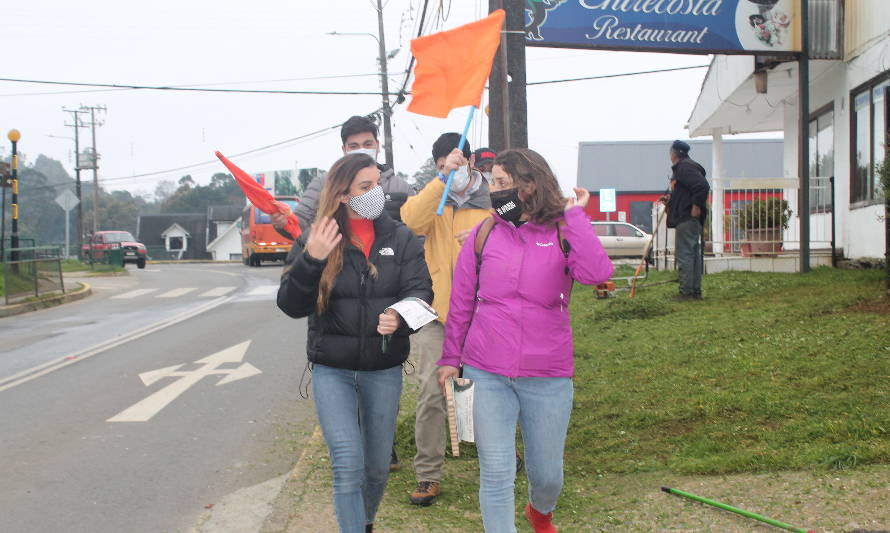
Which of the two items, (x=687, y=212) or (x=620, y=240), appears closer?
(x=687, y=212)

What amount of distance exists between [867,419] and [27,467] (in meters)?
5.60

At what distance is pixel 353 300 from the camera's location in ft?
13.3

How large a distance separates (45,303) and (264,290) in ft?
16.7

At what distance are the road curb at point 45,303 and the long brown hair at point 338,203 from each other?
16.1 meters

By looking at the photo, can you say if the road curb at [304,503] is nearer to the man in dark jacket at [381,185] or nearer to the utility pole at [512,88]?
the man in dark jacket at [381,185]

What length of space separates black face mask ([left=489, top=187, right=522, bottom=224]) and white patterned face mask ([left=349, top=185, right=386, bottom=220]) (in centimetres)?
55

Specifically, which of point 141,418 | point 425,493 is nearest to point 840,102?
point 141,418

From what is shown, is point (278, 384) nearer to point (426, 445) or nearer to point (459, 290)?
point (426, 445)

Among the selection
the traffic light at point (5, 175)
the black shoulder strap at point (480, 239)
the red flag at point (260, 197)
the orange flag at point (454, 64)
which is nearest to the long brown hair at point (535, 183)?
the black shoulder strap at point (480, 239)

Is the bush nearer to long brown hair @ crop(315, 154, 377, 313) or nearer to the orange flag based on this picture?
the orange flag

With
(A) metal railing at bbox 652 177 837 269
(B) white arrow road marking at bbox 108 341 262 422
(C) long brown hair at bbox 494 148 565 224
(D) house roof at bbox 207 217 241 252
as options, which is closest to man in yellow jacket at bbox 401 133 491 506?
(C) long brown hair at bbox 494 148 565 224

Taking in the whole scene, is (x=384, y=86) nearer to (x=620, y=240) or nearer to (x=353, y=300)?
(x=620, y=240)

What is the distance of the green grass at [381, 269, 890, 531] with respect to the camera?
5031mm

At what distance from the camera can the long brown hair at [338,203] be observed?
4016mm
